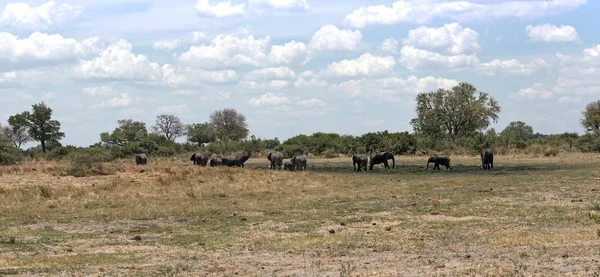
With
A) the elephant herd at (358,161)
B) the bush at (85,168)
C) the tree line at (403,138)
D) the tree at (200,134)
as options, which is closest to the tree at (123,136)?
the tree line at (403,138)

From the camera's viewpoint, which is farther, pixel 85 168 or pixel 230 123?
pixel 230 123

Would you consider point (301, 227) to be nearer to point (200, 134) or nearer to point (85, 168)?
point (85, 168)

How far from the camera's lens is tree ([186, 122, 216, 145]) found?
11519 centimetres

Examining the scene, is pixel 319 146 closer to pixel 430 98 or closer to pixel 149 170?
pixel 430 98

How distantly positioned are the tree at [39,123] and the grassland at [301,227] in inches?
1946

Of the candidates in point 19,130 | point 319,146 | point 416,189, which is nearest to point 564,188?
point 416,189

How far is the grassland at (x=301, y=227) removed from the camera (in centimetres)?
1166

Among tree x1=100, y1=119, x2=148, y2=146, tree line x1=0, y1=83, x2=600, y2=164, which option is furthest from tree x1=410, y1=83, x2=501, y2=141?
tree x1=100, y1=119, x2=148, y2=146

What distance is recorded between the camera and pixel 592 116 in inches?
3312

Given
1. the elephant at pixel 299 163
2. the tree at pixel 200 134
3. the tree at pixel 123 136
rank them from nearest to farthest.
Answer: the elephant at pixel 299 163 → the tree at pixel 123 136 → the tree at pixel 200 134

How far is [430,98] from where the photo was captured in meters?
86.5

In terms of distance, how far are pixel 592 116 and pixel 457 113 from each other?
16443mm

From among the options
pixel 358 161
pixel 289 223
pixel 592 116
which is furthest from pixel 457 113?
pixel 289 223

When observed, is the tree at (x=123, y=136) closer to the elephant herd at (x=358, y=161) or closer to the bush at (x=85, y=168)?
the elephant herd at (x=358, y=161)
